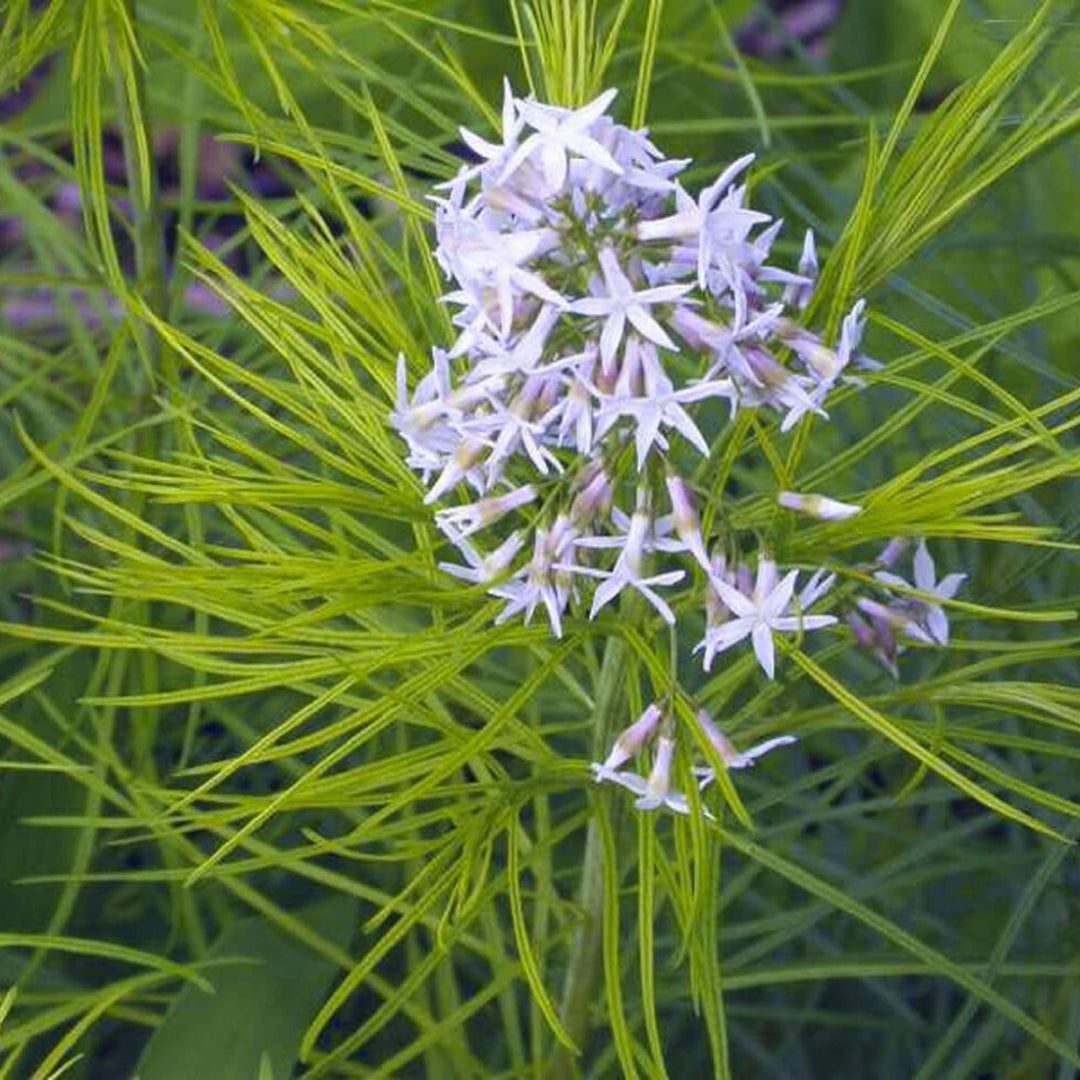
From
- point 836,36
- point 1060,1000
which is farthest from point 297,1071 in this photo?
point 836,36

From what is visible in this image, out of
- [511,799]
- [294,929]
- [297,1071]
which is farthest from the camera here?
[297,1071]

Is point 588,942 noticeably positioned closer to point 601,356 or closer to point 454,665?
point 454,665

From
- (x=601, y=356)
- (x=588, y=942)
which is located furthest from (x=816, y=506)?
(x=588, y=942)

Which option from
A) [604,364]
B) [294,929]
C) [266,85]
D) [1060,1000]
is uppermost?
[604,364]

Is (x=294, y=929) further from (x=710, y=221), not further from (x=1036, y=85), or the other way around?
(x=1036, y=85)

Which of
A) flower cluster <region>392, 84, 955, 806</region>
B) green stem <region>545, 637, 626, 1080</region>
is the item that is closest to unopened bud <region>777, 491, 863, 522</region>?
flower cluster <region>392, 84, 955, 806</region>

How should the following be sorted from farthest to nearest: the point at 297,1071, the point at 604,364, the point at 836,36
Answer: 1. the point at 836,36
2. the point at 297,1071
3. the point at 604,364

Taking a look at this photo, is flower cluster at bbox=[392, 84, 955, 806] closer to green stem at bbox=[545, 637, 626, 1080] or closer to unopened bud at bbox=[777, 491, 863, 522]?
unopened bud at bbox=[777, 491, 863, 522]

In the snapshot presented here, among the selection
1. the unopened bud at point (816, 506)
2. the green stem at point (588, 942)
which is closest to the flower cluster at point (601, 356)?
the unopened bud at point (816, 506)
